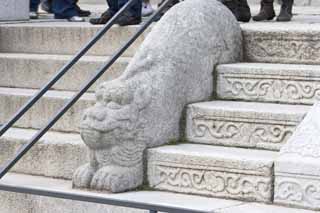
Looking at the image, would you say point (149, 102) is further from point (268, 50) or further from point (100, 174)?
point (268, 50)

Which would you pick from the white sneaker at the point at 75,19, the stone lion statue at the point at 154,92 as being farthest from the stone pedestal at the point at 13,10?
the stone lion statue at the point at 154,92

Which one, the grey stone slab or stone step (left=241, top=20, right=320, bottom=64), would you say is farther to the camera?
stone step (left=241, top=20, right=320, bottom=64)

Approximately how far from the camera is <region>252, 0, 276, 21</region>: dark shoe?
8.69 metres

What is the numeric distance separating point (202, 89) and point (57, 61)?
1625 millimetres

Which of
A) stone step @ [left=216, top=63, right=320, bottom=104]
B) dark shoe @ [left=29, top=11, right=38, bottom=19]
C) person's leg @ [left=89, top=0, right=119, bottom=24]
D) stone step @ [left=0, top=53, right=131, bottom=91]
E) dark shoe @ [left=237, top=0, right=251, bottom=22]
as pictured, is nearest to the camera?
stone step @ [left=216, top=63, right=320, bottom=104]

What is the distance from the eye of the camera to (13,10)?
10164 millimetres

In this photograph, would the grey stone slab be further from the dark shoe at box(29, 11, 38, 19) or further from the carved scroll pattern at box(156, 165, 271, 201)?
the dark shoe at box(29, 11, 38, 19)

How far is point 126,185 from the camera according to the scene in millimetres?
6824

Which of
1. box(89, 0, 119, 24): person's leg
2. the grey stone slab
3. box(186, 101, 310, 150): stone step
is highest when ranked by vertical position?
box(89, 0, 119, 24): person's leg

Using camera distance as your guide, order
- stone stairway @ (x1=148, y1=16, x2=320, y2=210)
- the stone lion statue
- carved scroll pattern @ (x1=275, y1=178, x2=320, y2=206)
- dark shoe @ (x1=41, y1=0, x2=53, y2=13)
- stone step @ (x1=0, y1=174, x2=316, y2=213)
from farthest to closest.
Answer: dark shoe @ (x1=41, y1=0, x2=53, y2=13) → the stone lion statue → stone stairway @ (x1=148, y1=16, x2=320, y2=210) → stone step @ (x1=0, y1=174, x2=316, y2=213) → carved scroll pattern @ (x1=275, y1=178, x2=320, y2=206)

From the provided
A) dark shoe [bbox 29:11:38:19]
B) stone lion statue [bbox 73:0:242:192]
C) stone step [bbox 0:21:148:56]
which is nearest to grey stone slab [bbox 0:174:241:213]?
stone lion statue [bbox 73:0:242:192]

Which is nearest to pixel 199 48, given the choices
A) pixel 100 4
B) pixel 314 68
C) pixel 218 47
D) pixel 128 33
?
pixel 218 47

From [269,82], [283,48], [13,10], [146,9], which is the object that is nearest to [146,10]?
[146,9]

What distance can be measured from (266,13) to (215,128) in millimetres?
1887
